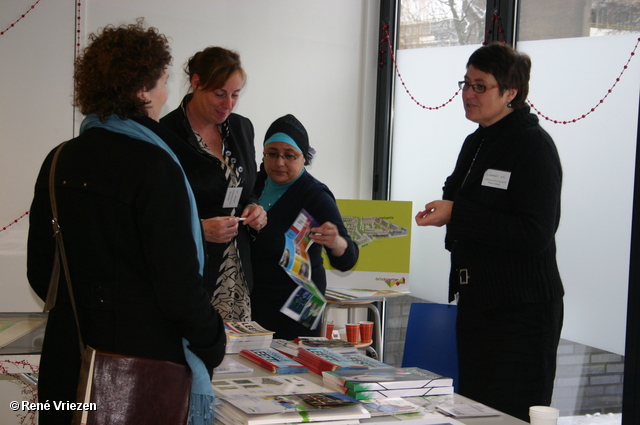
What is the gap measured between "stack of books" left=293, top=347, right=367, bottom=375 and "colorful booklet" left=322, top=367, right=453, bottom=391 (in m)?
0.08

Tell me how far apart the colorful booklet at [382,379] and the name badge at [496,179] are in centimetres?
69

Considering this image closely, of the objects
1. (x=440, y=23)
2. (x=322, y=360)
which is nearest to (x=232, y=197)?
(x=322, y=360)

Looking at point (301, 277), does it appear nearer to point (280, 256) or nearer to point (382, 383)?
point (280, 256)

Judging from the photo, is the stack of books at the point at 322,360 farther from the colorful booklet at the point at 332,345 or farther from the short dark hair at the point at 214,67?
the short dark hair at the point at 214,67

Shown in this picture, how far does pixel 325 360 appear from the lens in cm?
206

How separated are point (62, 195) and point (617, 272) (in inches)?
108

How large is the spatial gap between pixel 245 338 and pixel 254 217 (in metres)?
0.51

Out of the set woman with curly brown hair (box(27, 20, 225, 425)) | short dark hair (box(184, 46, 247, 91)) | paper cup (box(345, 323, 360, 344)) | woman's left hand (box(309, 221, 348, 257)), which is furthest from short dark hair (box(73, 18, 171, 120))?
paper cup (box(345, 323, 360, 344))

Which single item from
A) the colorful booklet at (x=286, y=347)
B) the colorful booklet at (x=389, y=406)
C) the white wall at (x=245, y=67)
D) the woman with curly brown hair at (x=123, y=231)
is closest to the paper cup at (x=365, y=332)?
the white wall at (x=245, y=67)

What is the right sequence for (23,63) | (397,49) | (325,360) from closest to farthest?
(325,360) < (23,63) < (397,49)

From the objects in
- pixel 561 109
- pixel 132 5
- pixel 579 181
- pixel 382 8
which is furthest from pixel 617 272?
pixel 132 5

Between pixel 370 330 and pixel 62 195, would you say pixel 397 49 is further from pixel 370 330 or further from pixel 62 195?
pixel 62 195

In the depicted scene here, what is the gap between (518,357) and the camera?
2.19 meters

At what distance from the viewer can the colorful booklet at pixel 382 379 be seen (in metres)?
1.82
